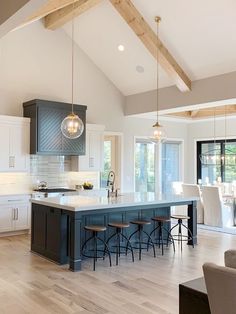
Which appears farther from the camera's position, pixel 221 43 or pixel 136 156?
pixel 136 156

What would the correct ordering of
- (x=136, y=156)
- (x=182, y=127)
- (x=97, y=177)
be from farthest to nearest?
1. (x=182, y=127)
2. (x=136, y=156)
3. (x=97, y=177)

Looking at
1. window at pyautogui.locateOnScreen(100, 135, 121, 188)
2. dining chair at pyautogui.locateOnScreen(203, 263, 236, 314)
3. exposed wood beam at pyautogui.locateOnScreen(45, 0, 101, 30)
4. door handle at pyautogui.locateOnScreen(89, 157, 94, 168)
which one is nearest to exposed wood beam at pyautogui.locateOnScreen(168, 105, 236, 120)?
window at pyautogui.locateOnScreen(100, 135, 121, 188)

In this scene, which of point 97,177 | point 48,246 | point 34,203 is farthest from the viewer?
point 97,177

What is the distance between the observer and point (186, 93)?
7961 millimetres

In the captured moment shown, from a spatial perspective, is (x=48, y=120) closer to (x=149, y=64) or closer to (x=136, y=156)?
(x=149, y=64)

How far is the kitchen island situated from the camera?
4883 millimetres

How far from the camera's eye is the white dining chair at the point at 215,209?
8.14 metres

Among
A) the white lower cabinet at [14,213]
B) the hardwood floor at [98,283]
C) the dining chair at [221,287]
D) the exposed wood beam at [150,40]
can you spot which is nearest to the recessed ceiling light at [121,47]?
the exposed wood beam at [150,40]

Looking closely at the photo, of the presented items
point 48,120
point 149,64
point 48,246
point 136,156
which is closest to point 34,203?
point 48,246

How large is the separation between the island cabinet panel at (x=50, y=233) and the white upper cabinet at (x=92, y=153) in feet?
8.90

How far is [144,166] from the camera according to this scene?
10.5 m

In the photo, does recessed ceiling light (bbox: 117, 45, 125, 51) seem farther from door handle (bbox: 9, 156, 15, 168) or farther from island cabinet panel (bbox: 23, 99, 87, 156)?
door handle (bbox: 9, 156, 15, 168)

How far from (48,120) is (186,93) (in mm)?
3172

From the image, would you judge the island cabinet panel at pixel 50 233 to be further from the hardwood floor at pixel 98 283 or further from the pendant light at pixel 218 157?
the pendant light at pixel 218 157
